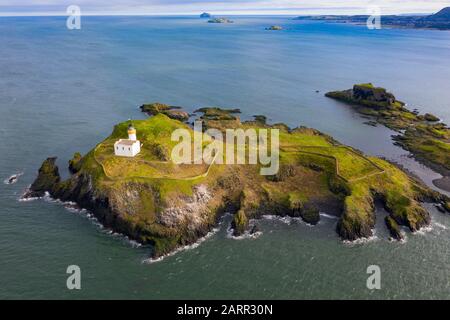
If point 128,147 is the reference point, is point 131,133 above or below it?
above

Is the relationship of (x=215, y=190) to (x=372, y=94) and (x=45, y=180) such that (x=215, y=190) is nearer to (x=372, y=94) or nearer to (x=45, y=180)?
(x=45, y=180)

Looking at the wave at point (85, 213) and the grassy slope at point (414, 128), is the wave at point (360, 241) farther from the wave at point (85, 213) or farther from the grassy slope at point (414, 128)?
the grassy slope at point (414, 128)

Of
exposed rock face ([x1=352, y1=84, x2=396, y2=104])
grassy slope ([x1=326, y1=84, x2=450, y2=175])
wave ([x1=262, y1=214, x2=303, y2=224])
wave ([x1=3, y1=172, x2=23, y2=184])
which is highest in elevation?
exposed rock face ([x1=352, y1=84, x2=396, y2=104])

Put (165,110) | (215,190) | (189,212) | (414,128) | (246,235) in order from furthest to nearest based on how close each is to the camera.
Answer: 1. (165,110)
2. (414,128)
3. (215,190)
4. (189,212)
5. (246,235)

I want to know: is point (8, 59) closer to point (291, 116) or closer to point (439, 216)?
point (291, 116)

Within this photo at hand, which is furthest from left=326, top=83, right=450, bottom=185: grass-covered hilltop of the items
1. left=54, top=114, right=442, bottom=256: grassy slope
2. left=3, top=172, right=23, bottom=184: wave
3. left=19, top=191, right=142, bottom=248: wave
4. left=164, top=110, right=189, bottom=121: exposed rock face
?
left=3, top=172, right=23, bottom=184: wave

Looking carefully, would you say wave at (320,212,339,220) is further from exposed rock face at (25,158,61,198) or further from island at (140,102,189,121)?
island at (140,102,189,121)

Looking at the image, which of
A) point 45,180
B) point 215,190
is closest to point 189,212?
point 215,190
